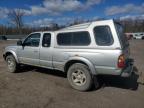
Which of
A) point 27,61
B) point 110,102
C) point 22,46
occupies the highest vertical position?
point 22,46

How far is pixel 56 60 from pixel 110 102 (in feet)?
7.58

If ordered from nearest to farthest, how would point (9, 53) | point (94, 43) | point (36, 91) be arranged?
1. point (94, 43)
2. point (36, 91)
3. point (9, 53)

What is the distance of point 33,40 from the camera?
7387mm

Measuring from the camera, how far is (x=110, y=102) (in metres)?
5.00

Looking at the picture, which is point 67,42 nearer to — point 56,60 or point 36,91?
point 56,60

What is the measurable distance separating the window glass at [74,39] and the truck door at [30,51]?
3.86ft

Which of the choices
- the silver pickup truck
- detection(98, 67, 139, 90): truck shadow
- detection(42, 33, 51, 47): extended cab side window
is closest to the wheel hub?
the silver pickup truck

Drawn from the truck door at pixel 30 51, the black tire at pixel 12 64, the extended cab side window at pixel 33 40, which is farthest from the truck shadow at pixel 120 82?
the black tire at pixel 12 64

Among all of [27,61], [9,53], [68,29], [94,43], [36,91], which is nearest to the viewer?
[94,43]

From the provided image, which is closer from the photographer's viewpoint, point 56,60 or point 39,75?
point 56,60

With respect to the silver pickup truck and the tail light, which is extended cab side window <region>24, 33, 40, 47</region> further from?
the tail light

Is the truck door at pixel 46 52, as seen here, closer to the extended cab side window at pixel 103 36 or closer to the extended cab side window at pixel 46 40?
the extended cab side window at pixel 46 40

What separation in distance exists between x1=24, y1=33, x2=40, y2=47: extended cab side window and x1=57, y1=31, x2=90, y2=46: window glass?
114 cm

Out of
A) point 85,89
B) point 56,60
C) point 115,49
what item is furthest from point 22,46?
point 115,49
